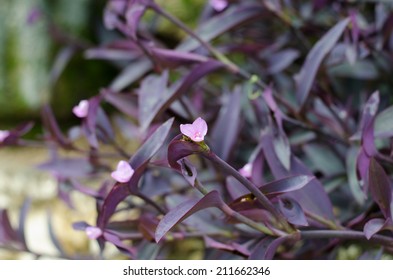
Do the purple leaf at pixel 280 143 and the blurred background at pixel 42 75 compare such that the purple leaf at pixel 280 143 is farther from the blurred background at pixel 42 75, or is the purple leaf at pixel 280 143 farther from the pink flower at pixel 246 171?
the blurred background at pixel 42 75

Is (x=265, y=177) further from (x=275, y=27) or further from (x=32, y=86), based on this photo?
(x=32, y=86)

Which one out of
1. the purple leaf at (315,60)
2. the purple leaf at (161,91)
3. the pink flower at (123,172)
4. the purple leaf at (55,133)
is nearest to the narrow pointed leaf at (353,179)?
the purple leaf at (315,60)

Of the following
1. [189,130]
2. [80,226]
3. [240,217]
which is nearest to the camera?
[189,130]

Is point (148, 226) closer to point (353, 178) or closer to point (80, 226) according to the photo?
point (80, 226)

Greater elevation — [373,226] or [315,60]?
[315,60]

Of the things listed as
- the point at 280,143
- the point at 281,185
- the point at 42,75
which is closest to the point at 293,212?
the point at 281,185

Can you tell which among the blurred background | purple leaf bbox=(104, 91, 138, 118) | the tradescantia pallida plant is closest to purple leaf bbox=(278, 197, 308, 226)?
the tradescantia pallida plant
